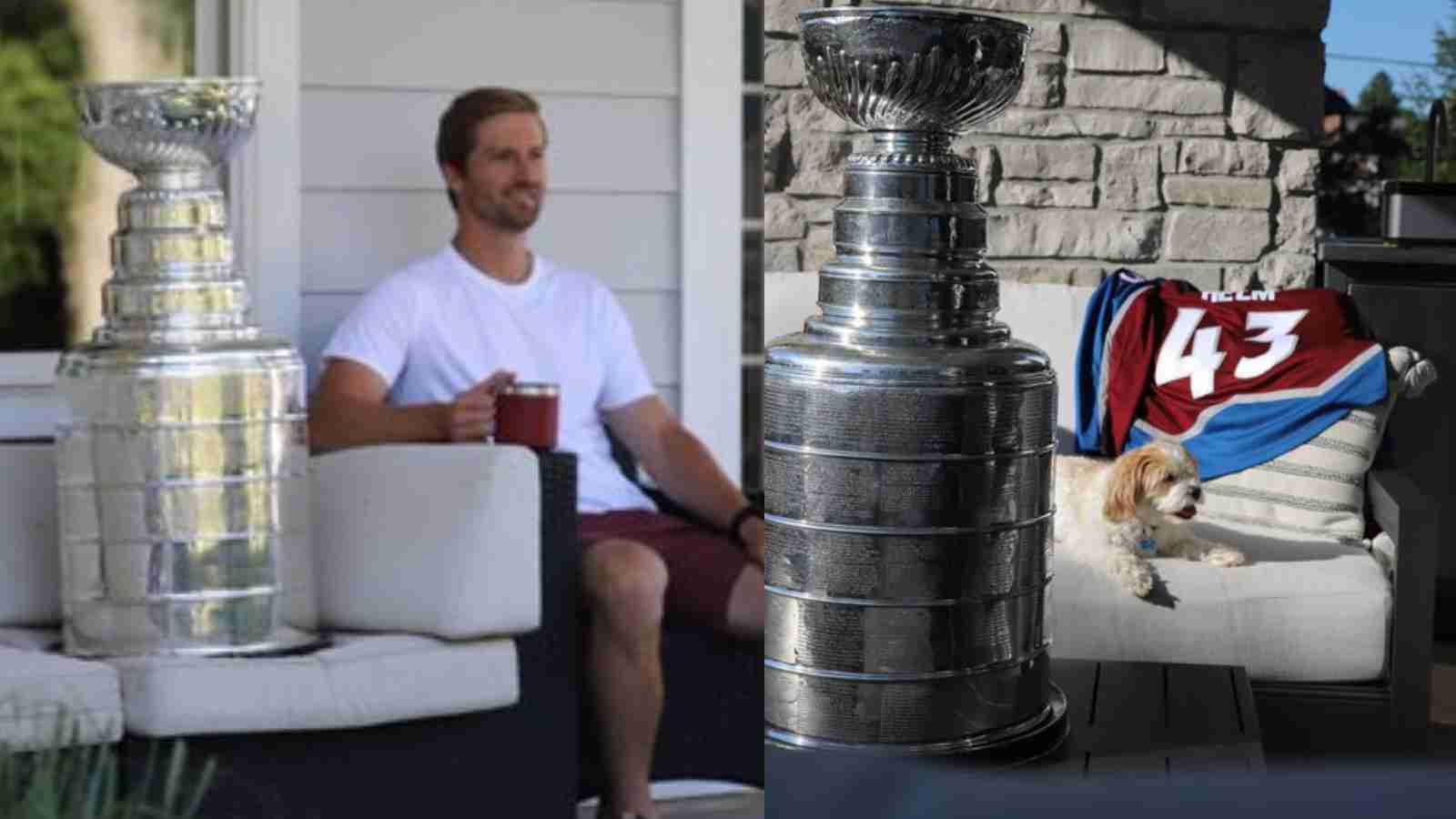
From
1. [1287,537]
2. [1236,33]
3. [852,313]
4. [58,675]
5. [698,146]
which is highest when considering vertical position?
[1236,33]

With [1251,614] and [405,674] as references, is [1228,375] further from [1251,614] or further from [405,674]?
[405,674]

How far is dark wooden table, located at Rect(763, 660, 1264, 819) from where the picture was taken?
4.82 feet

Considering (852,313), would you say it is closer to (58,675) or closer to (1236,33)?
(58,675)

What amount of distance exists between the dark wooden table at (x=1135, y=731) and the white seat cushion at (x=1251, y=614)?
11 centimetres

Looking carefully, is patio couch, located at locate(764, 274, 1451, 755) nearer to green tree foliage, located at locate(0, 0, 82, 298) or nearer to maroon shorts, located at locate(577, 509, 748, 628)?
maroon shorts, located at locate(577, 509, 748, 628)

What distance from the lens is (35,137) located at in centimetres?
78

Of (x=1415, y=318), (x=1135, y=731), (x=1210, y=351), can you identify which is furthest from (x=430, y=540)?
(x=1415, y=318)

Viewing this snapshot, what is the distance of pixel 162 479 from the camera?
0.83 metres

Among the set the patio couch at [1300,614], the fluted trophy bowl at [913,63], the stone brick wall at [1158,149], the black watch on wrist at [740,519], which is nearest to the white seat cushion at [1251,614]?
the patio couch at [1300,614]

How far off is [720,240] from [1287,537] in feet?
4.63

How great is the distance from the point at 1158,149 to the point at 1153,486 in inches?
23.0

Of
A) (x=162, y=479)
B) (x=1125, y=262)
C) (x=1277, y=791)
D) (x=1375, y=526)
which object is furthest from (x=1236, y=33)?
(x=1277, y=791)

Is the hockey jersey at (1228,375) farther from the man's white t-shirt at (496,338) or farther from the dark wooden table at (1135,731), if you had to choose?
the man's white t-shirt at (496,338)

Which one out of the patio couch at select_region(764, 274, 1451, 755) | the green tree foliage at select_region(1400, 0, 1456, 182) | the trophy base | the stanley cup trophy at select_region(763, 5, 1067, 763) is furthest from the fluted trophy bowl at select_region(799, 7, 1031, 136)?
the green tree foliage at select_region(1400, 0, 1456, 182)
